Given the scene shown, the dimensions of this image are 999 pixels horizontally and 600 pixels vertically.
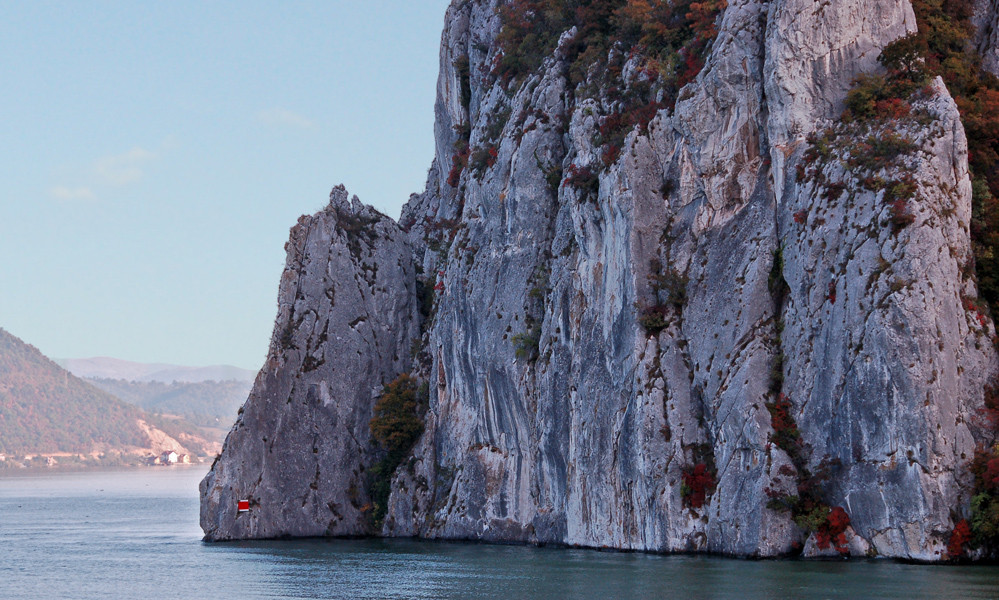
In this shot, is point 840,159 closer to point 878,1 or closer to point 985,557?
point 878,1

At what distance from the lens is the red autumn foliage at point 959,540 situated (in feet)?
143

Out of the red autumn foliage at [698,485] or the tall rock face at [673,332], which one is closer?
the tall rock face at [673,332]

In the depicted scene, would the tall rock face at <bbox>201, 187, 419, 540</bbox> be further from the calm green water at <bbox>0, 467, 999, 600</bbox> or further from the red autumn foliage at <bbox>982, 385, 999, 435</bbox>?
the red autumn foliage at <bbox>982, 385, 999, 435</bbox>

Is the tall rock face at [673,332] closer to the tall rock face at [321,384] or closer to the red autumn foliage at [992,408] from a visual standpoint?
the tall rock face at [321,384]

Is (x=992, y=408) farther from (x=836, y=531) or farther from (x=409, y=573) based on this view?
(x=409, y=573)

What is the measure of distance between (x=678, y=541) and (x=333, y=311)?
114 feet

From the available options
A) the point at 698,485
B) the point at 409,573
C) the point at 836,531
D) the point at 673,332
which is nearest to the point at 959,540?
the point at 836,531

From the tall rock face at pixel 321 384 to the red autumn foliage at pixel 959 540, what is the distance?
Result: 4078cm

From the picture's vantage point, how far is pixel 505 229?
70312mm

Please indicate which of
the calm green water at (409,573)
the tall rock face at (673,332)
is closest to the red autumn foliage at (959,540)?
the tall rock face at (673,332)

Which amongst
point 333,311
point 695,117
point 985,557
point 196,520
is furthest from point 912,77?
point 196,520

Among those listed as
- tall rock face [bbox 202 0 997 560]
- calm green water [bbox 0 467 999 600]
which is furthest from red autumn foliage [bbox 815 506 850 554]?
calm green water [bbox 0 467 999 600]

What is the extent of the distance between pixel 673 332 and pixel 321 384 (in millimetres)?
29231

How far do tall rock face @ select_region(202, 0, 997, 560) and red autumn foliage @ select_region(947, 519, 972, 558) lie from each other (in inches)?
14.8
